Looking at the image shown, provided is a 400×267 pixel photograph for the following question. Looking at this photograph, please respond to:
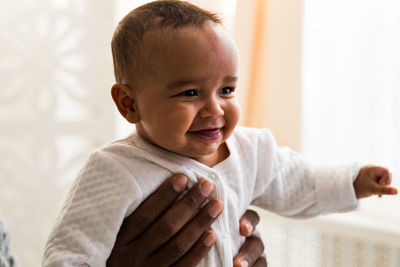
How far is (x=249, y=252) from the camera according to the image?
1.01 m

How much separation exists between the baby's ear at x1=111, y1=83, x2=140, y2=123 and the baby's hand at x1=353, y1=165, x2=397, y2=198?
0.52m

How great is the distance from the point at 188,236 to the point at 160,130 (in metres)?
0.23

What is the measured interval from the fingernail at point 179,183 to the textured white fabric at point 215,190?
19 millimetres

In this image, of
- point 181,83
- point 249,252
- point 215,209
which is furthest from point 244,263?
point 181,83

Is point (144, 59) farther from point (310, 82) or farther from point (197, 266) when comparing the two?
point (310, 82)

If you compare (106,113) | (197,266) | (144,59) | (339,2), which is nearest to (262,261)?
(197,266)

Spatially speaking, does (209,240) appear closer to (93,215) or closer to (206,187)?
(206,187)

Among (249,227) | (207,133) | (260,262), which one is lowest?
(260,262)

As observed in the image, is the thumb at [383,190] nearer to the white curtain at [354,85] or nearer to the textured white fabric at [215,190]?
the textured white fabric at [215,190]

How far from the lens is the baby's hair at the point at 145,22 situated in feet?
2.66

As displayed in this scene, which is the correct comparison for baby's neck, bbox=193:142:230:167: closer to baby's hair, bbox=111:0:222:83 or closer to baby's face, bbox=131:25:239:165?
baby's face, bbox=131:25:239:165

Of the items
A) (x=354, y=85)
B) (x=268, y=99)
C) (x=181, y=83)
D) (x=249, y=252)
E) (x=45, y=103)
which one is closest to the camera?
(x=181, y=83)

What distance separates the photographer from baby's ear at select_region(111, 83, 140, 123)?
86 centimetres

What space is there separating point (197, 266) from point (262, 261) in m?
0.24
